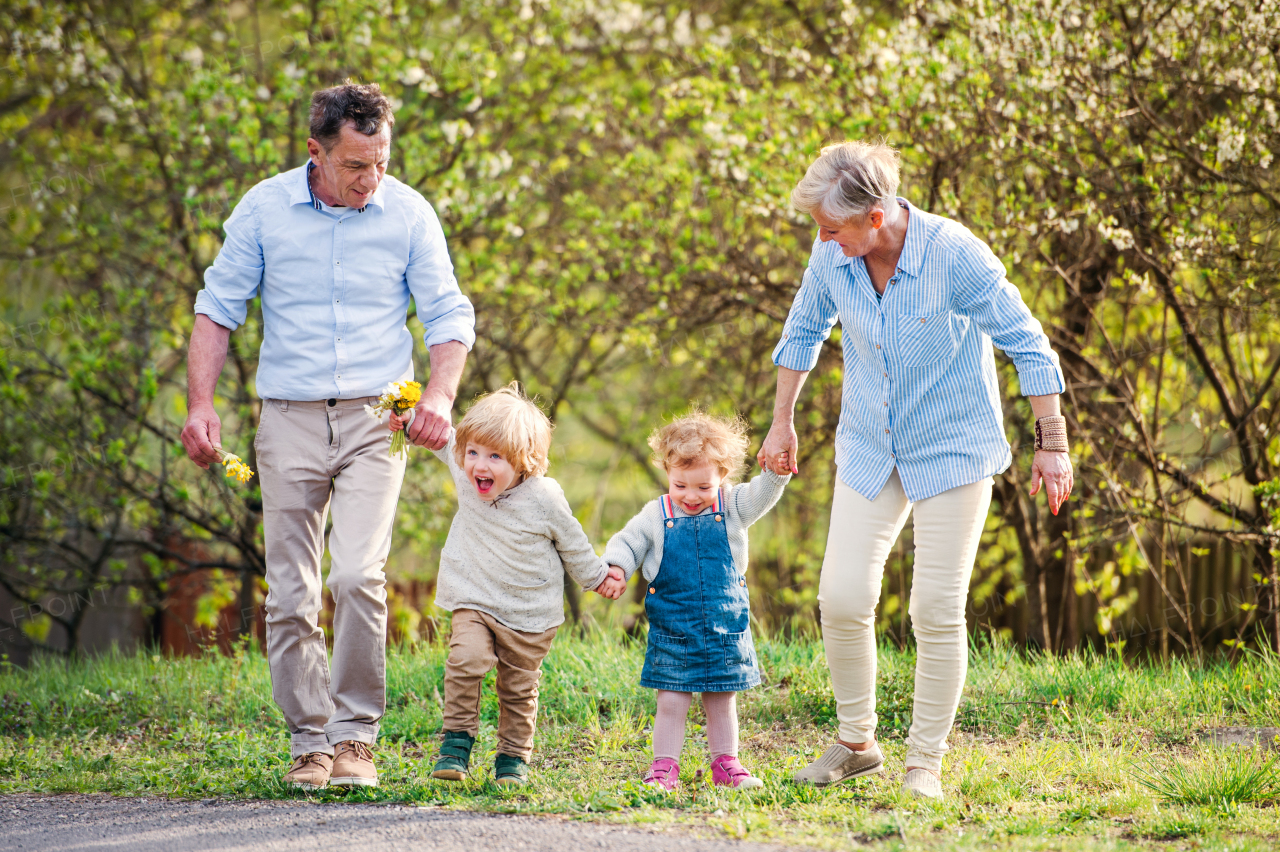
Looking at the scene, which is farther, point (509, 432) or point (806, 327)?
point (806, 327)

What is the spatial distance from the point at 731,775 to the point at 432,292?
1715mm

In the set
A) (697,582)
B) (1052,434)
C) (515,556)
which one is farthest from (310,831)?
(1052,434)

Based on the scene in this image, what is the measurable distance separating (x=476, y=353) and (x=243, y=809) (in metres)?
3.96

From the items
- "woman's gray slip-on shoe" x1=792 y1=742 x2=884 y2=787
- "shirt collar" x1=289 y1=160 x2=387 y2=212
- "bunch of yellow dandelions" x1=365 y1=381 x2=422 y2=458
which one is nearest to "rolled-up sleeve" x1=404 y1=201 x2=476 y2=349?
"shirt collar" x1=289 y1=160 x2=387 y2=212

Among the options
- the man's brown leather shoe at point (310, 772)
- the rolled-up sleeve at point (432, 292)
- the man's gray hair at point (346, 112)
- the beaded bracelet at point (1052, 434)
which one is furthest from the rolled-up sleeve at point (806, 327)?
the man's brown leather shoe at point (310, 772)

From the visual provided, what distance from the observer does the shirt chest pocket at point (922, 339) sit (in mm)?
3170

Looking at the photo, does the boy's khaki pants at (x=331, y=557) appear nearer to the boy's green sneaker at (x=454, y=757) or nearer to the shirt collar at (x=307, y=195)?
the boy's green sneaker at (x=454, y=757)

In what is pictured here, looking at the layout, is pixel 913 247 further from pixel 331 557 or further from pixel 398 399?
pixel 331 557

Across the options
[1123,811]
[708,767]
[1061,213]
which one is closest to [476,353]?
[1061,213]

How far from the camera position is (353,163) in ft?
10.7

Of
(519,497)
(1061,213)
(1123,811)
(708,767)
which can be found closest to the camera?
(1123,811)

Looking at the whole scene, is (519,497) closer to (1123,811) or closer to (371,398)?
(371,398)

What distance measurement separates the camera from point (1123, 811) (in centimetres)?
308

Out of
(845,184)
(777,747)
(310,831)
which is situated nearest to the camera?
(310,831)
